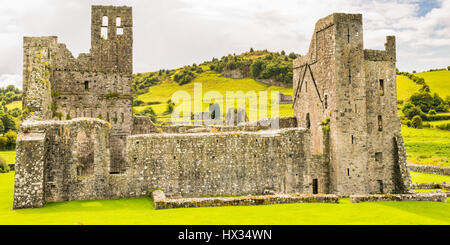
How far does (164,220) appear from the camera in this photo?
44.4 ft

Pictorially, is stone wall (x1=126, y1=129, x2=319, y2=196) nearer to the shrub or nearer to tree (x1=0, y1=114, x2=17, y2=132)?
the shrub

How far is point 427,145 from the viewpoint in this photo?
177 feet

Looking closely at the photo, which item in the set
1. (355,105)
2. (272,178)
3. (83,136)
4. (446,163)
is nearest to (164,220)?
(272,178)

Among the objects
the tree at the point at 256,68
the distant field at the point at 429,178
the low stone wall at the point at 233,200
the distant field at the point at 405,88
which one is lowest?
the distant field at the point at 429,178

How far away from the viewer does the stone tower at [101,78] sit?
911 inches

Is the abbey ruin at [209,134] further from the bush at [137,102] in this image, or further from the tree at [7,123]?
the bush at [137,102]

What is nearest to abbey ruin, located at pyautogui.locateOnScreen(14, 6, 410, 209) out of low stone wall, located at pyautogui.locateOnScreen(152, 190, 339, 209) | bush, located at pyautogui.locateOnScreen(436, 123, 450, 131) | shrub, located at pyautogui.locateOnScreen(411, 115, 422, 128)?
low stone wall, located at pyautogui.locateOnScreen(152, 190, 339, 209)

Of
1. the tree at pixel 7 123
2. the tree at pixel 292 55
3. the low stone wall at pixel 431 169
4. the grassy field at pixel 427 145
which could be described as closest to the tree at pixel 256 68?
the tree at pixel 292 55

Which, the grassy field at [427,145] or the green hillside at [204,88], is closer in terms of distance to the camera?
the grassy field at [427,145]

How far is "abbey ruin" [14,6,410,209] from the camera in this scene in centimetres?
1872

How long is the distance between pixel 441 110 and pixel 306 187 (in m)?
63.0

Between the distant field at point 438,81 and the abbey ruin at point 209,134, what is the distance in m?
63.0

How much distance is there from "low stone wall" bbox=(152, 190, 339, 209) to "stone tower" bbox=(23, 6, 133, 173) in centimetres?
789

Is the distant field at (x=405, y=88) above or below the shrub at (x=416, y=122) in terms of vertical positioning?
above
